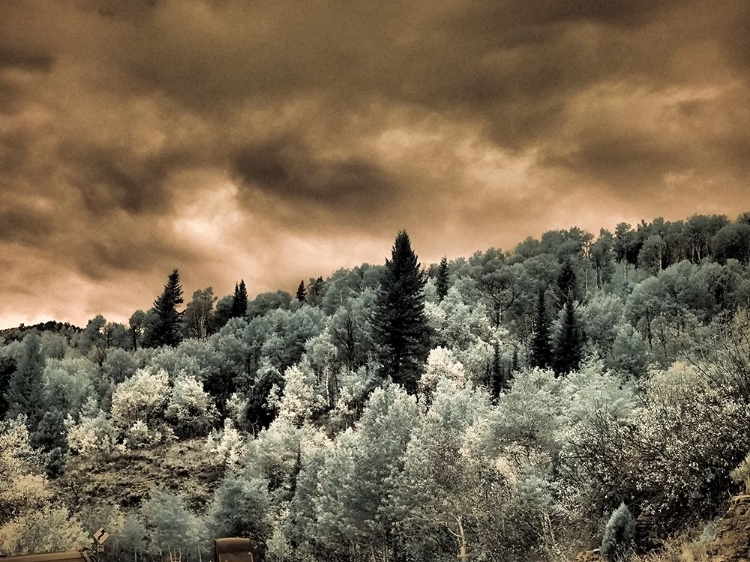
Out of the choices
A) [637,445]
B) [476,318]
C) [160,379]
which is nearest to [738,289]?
[476,318]

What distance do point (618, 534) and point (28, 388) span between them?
9276 centimetres

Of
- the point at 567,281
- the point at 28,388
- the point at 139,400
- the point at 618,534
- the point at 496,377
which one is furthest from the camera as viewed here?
the point at 567,281

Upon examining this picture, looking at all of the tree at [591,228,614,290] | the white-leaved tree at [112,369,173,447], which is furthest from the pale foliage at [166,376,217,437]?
the tree at [591,228,614,290]

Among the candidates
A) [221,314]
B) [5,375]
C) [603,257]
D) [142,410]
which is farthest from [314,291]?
[5,375]

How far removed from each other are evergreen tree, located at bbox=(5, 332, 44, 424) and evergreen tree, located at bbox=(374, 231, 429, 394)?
52883mm

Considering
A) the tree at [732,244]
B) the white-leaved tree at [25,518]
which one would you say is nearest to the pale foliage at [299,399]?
the white-leaved tree at [25,518]

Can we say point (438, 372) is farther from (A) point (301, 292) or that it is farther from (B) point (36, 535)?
(A) point (301, 292)

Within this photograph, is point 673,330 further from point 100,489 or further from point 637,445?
point 100,489

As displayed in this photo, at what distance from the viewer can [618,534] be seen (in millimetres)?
18578

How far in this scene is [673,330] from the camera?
83.1 m

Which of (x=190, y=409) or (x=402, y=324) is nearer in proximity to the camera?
(x=402, y=324)

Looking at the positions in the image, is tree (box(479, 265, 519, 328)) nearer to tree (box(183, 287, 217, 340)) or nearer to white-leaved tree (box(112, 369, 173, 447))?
white-leaved tree (box(112, 369, 173, 447))

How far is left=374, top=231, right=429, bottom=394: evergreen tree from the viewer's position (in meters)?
80.8

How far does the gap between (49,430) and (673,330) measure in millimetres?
92407
